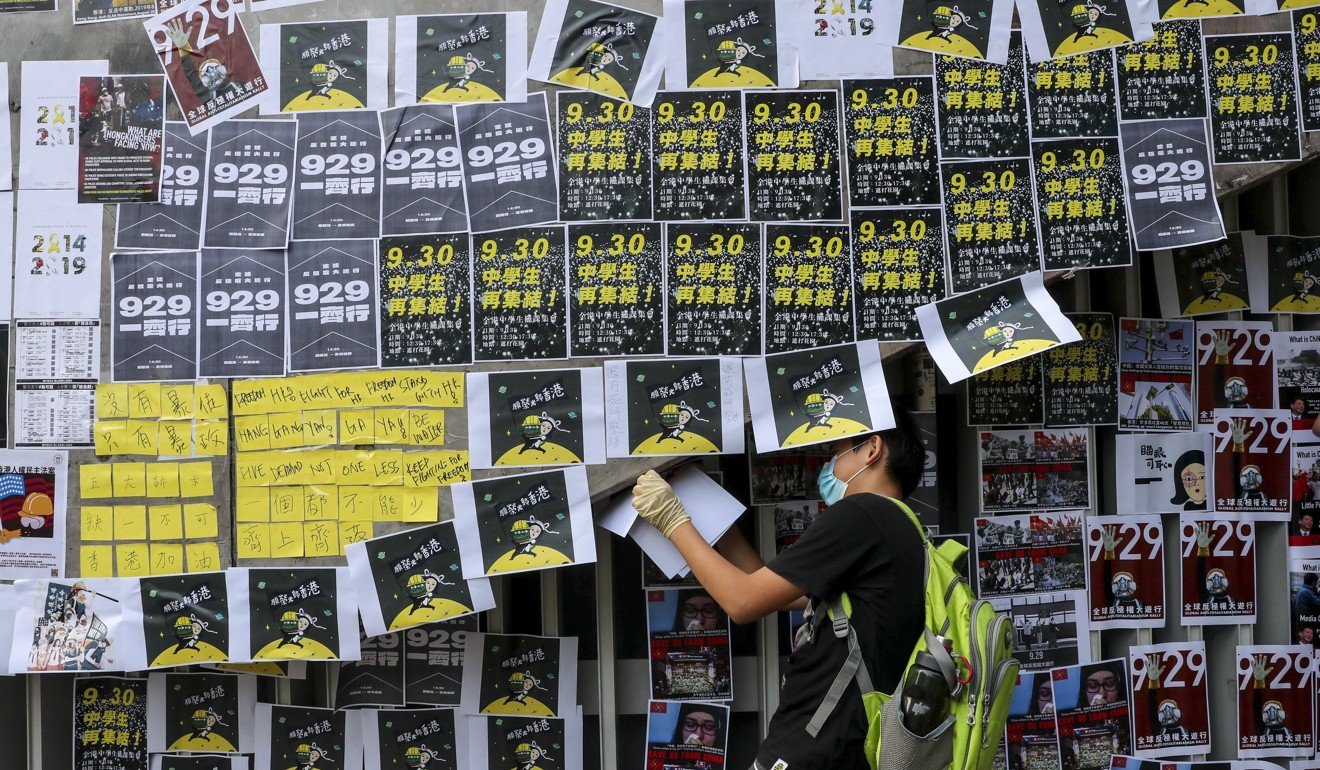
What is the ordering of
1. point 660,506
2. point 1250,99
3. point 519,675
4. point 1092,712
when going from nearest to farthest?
point 660,506 → point 1250,99 → point 519,675 → point 1092,712

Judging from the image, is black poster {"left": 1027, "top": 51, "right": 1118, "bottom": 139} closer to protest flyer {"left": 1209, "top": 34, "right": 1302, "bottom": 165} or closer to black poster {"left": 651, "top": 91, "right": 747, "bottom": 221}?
protest flyer {"left": 1209, "top": 34, "right": 1302, "bottom": 165}

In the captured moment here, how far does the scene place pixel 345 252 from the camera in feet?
11.2

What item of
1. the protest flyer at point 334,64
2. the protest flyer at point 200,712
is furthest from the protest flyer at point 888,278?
the protest flyer at point 200,712

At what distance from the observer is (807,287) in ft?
11.1

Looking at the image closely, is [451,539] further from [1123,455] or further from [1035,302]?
[1123,455]

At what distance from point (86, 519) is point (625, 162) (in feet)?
6.81

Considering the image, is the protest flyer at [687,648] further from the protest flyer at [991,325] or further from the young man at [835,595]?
the protest flyer at [991,325]

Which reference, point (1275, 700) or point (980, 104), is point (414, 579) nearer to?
point (980, 104)

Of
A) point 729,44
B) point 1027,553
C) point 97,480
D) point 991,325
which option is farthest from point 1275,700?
point 97,480

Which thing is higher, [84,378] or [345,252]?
[345,252]

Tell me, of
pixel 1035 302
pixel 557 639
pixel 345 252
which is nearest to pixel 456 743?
pixel 557 639

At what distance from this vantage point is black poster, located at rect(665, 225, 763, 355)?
3383mm

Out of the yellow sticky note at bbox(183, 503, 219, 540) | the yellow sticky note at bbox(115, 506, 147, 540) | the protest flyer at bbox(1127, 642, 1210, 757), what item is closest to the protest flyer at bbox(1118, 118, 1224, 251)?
the protest flyer at bbox(1127, 642, 1210, 757)

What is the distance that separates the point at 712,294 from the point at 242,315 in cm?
148
